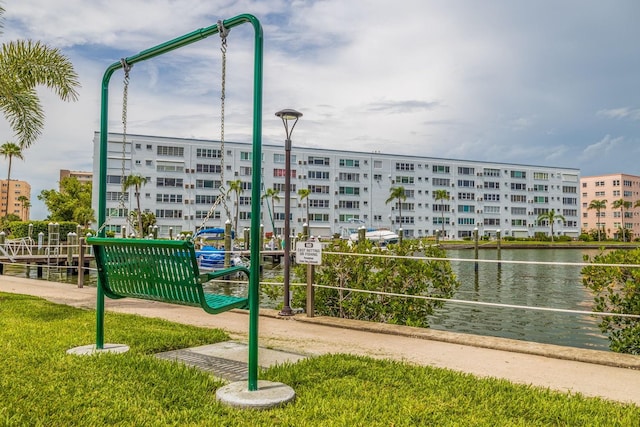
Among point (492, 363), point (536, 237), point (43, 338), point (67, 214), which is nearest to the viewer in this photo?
point (492, 363)

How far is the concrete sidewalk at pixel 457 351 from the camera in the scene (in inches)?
183

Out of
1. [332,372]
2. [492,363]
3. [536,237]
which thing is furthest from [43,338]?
[536,237]

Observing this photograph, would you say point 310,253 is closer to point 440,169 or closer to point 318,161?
point 318,161

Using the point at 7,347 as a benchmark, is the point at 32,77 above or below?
above

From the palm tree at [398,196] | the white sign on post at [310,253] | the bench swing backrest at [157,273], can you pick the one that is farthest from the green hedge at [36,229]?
the bench swing backrest at [157,273]

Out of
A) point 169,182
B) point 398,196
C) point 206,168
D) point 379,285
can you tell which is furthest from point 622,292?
point 398,196

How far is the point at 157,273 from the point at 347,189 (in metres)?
68.8

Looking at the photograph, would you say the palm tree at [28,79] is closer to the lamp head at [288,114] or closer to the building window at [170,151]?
the lamp head at [288,114]

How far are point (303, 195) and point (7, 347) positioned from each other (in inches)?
2456

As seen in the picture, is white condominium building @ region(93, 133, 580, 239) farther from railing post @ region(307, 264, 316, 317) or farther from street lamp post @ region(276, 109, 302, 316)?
railing post @ region(307, 264, 316, 317)

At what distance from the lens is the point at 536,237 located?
3147 inches

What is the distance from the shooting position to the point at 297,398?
383 centimetres

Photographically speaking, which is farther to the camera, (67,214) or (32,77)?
(67,214)

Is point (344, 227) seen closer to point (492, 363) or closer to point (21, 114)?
point (21, 114)
